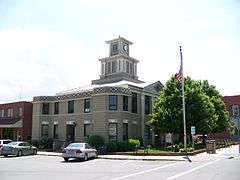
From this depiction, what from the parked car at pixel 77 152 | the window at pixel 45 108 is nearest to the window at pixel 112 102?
the parked car at pixel 77 152

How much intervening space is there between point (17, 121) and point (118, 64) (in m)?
16.3

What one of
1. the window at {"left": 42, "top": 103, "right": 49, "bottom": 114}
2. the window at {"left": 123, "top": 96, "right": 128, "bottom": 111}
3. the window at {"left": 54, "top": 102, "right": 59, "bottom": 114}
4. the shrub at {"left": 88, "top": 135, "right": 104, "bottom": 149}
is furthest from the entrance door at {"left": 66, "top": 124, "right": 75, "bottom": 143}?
the window at {"left": 123, "top": 96, "right": 128, "bottom": 111}

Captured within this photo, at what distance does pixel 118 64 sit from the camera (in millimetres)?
52375

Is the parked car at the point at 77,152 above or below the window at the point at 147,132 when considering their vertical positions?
below

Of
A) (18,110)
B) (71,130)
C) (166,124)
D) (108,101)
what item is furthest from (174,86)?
(18,110)

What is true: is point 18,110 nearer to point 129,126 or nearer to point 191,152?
point 129,126

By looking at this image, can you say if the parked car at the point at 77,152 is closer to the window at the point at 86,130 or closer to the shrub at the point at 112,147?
the shrub at the point at 112,147

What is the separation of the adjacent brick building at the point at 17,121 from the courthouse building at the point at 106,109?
15.2 feet

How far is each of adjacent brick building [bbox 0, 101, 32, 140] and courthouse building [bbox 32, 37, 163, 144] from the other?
463 centimetres

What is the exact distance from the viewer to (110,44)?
2140 inches

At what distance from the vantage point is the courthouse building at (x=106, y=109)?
4044cm

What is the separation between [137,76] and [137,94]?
35.0ft

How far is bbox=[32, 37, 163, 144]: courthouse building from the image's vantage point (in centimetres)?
4044

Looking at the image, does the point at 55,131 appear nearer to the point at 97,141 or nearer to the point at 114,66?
the point at 97,141
